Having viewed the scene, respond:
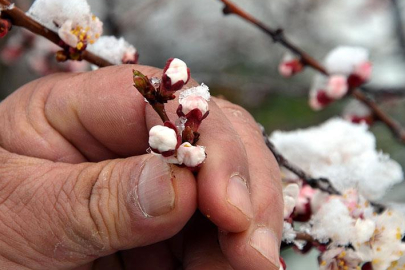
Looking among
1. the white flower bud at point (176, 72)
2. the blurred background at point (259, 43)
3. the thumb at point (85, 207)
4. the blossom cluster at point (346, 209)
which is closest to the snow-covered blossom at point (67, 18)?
the thumb at point (85, 207)

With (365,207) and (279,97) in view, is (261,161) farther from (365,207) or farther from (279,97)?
(279,97)

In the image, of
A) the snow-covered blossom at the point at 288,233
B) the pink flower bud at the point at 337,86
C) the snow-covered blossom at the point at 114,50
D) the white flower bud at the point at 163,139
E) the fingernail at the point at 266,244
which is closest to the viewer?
the white flower bud at the point at 163,139

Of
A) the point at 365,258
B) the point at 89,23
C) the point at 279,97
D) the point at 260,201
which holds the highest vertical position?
the point at 89,23

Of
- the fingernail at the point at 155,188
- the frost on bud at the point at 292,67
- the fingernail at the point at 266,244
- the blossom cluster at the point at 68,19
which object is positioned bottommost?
the fingernail at the point at 266,244

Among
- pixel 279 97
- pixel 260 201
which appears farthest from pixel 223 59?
pixel 260 201

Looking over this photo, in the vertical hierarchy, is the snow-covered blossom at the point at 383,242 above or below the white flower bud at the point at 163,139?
below

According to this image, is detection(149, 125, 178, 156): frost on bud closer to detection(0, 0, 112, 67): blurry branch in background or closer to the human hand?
the human hand

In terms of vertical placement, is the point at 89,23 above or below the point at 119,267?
above

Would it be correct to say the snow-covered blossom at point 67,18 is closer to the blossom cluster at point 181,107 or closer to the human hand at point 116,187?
the human hand at point 116,187
